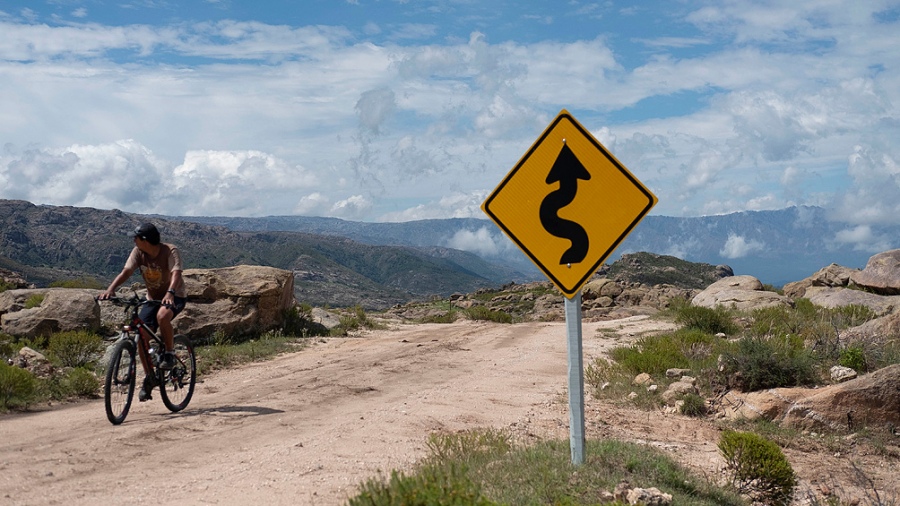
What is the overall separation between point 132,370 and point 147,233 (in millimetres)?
1573

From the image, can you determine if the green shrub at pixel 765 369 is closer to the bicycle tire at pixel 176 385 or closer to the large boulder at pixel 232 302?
the bicycle tire at pixel 176 385

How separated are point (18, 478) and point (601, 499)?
456 centimetres

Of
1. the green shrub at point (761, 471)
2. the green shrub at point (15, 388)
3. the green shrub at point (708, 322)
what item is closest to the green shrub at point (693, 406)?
the green shrub at point (761, 471)

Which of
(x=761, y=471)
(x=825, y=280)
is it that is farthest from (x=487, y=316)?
(x=761, y=471)

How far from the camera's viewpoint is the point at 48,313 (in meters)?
14.2

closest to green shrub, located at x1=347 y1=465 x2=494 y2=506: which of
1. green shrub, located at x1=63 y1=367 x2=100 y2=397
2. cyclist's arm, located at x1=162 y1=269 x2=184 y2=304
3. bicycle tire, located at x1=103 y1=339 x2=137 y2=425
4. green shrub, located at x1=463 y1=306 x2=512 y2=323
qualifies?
bicycle tire, located at x1=103 y1=339 x2=137 y2=425

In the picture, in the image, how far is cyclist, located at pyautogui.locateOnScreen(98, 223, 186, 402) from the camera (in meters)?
8.12

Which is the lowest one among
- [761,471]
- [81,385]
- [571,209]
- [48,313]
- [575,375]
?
[761,471]

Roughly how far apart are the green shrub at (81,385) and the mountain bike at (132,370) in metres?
1.72

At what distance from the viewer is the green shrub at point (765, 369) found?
32.7ft

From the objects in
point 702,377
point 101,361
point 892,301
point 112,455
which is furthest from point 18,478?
point 892,301

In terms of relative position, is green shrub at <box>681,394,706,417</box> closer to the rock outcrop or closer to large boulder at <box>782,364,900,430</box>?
large boulder at <box>782,364,900,430</box>

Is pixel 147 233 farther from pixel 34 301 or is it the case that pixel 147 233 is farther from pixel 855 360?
pixel 855 360

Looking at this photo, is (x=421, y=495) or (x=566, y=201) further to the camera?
(x=566, y=201)
